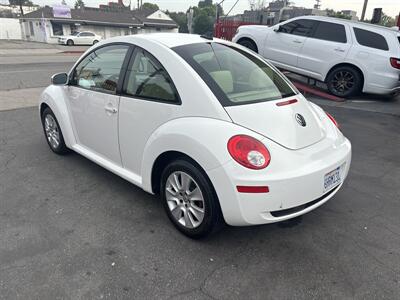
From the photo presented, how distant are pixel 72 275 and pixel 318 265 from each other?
6.09ft

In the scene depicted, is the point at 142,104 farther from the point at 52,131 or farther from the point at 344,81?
the point at 344,81

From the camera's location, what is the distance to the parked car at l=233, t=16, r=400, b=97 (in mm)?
7656

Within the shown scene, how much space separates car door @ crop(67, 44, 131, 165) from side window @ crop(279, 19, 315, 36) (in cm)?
633

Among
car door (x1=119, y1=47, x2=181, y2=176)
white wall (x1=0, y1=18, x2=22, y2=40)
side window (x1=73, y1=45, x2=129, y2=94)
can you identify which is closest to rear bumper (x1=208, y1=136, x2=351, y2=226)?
car door (x1=119, y1=47, x2=181, y2=176)

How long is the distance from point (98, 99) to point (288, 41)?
6523mm

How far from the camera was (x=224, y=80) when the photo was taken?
2826 mm

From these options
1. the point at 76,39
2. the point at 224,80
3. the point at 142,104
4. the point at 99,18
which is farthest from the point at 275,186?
the point at 99,18

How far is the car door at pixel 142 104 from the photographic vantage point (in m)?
2.80

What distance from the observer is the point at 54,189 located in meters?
3.65

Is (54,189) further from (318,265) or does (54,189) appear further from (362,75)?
(362,75)

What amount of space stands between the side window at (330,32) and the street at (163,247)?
195 inches

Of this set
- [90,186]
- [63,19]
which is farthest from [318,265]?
[63,19]

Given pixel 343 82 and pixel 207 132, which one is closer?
pixel 207 132

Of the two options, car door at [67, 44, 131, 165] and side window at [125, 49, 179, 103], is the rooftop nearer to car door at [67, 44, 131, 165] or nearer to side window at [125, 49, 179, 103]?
car door at [67, 44, 131, 165]
